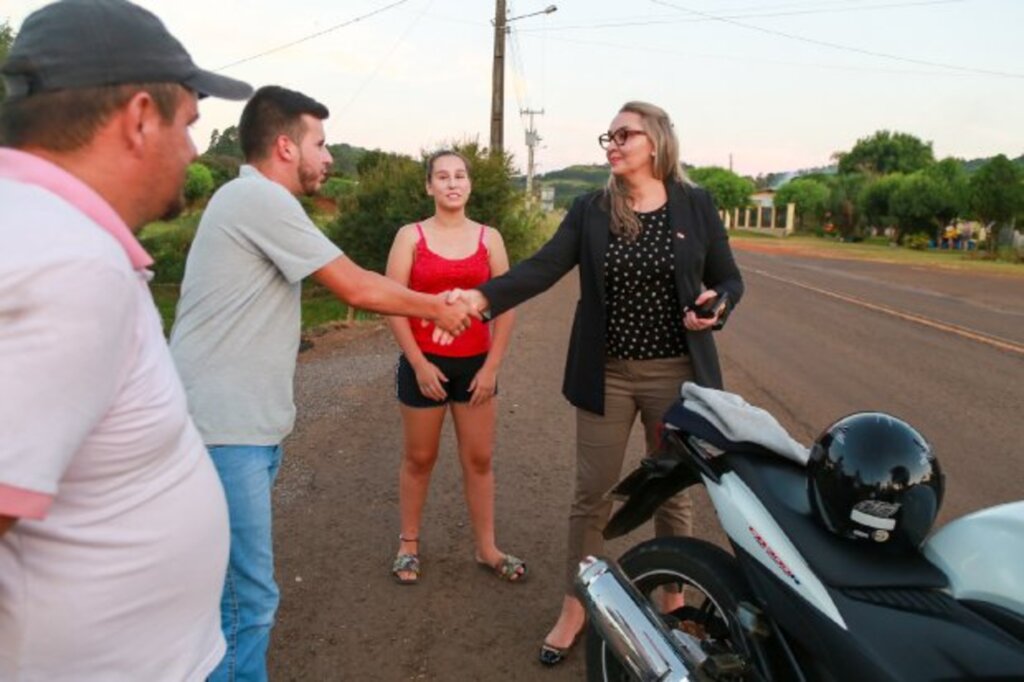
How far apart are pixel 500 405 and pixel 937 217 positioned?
2114 inches

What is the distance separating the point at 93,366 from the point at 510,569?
124 inches

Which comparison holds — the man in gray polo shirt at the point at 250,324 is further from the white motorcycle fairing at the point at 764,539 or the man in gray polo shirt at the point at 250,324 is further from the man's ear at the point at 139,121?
the white motorcycle fairing at the point at 764,539

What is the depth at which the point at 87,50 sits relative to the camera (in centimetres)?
133

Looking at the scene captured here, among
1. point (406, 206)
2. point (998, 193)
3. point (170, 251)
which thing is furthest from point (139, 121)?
point (998, 193)

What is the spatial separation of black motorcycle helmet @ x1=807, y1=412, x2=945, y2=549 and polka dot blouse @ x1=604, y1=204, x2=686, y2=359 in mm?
1275

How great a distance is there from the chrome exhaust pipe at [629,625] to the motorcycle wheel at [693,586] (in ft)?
0.29

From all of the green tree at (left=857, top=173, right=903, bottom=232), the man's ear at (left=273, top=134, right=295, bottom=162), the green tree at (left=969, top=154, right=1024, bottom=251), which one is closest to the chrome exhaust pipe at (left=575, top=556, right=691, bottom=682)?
the man's ear at (left=273, top=134, right=295, bottom=162)

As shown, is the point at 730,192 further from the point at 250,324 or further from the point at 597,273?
the point at 250,324

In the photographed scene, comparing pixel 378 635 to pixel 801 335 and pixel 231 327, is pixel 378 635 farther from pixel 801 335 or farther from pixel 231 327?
pixel 801 335

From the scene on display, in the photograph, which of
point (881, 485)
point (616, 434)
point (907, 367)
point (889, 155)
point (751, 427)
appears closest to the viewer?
point (881, 485)

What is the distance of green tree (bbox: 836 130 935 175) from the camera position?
90.3m

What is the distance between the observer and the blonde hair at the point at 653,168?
3.36 metres

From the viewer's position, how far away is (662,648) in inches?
96.7

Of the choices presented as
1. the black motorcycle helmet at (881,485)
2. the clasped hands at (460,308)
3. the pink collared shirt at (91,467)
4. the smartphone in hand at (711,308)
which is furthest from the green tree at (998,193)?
the pink collared shirt at (91,467)
